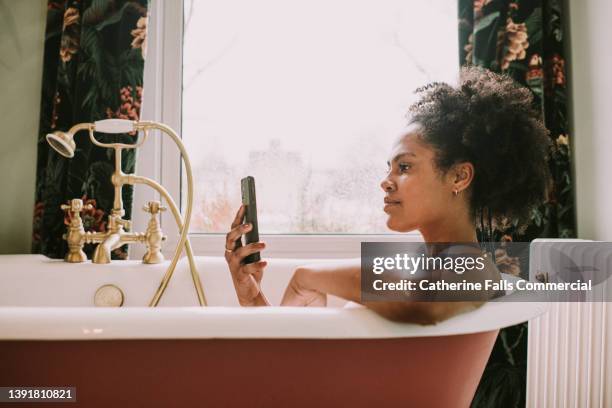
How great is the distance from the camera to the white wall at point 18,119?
1.65 meters

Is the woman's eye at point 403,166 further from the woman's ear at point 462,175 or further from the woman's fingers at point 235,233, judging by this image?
the woman's fingers at point 235,233

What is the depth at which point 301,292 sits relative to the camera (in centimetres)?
105

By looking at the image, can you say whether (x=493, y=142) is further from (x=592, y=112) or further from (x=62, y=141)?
(x=62, y=141)

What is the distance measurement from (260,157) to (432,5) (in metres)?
0.90

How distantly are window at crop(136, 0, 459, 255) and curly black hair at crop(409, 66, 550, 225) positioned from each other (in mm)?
876

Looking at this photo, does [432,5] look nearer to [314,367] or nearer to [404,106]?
[404,106]

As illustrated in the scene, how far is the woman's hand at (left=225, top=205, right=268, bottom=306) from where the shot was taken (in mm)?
977

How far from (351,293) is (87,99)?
3.77 ft

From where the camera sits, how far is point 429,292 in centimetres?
77

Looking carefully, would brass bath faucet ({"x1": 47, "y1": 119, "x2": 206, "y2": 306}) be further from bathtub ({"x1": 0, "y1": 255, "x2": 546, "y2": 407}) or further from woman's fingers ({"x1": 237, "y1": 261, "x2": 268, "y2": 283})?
bathtub ({"x1": 0, "y1": 255, "x2": 546, "y2": 407})

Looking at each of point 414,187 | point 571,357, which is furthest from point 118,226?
point 571,357

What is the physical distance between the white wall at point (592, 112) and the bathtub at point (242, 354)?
0.75 m

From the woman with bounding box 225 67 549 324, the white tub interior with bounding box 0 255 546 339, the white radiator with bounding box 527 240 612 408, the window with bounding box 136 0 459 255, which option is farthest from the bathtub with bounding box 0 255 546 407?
Result: the window with bounding box 136 0 459 255

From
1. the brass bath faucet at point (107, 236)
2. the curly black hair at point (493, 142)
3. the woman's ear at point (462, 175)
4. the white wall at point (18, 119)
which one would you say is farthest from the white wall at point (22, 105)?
the woman's ear at point (462, 175)
